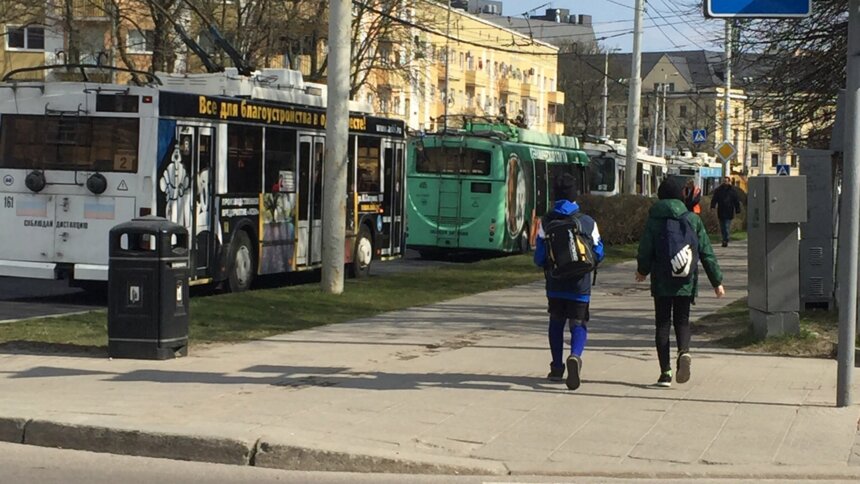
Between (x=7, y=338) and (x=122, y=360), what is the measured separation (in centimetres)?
190

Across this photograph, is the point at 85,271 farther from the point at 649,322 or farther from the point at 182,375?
the point at 649,322

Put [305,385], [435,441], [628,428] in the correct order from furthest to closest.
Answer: [305,385] < [628,428] < [435,441]

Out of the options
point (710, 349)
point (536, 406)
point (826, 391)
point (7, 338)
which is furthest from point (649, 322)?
point (7, 338)

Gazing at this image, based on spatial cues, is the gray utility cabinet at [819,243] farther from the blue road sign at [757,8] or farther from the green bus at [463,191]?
the green bus at [463,191]

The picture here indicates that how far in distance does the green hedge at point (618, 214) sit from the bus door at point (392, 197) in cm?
894

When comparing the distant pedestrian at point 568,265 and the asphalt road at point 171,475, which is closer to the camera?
the asphalt road at point 171,475

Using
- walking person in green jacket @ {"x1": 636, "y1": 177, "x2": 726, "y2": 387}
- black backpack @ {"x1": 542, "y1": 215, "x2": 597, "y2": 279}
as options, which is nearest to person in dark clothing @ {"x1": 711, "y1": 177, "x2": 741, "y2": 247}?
walking person in green jacket @ {"x1": 636, "y1": 177, "x2": 726, "y2": 387}

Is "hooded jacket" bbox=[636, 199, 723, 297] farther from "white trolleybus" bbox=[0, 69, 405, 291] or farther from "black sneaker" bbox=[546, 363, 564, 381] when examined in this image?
"white trolleybus" bbox=[0, 69, 405, 291]

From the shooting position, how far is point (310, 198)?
20297 mm

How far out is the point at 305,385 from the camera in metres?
10.5

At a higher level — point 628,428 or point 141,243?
point 141,243

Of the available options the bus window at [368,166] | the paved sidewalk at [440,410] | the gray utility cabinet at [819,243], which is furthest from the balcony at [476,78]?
the paved sidewalk at [440,410]

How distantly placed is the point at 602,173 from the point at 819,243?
2465cm

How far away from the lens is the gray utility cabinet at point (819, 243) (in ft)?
51.5
